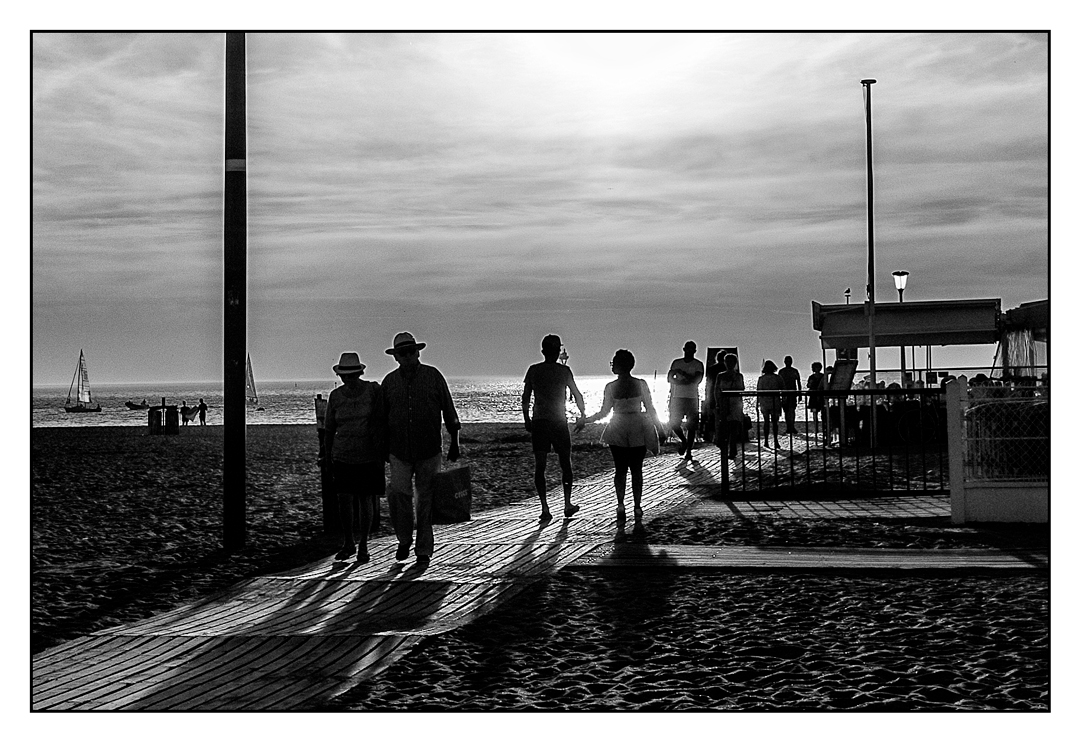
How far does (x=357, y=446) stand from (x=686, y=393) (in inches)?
431

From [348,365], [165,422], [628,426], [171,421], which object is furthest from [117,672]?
[165,422]

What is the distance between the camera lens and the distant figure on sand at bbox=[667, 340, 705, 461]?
64.0 ft

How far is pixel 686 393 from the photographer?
65.9ft

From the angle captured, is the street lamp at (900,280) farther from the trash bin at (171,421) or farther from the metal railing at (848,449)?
the trash bin at (171,421)

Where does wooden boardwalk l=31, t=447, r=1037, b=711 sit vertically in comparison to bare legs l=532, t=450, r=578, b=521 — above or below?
below

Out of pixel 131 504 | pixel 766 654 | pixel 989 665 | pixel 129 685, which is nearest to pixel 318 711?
pixel 129 685

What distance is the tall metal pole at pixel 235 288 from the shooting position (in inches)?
405

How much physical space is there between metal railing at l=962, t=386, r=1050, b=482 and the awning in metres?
13.5

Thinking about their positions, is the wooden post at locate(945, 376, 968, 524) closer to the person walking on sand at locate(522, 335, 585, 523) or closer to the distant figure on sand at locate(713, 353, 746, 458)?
the person walking on sand at locate(522, 335, 585, 523)

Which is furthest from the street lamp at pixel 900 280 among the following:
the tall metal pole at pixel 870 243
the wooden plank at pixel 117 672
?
the wooden plank at pixel 117 672

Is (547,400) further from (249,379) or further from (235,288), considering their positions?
(249,379)

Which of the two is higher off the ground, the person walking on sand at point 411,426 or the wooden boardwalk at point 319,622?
the person walking on sand at point 411,426

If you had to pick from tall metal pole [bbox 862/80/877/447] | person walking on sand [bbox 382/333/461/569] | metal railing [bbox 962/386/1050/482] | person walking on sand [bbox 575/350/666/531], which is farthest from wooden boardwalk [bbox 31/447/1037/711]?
tall metal pole [bbox 862/80/877/447]

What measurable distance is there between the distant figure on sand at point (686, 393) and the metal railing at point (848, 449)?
1.60 ft
